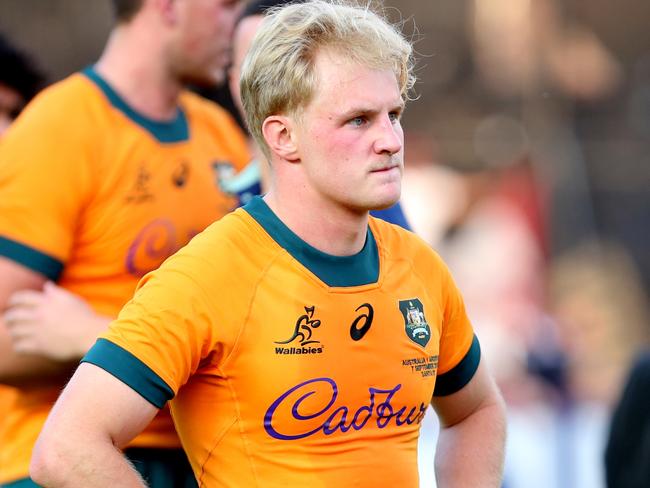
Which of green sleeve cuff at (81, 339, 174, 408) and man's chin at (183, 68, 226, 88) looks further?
man's chin at (183, 68, 226, 88)

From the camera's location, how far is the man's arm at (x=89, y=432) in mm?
2375

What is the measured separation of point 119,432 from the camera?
95.3 inches

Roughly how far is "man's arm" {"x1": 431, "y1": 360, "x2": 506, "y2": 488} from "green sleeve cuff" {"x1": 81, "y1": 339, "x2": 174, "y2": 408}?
861mm

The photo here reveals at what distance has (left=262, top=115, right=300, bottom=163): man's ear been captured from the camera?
268cm

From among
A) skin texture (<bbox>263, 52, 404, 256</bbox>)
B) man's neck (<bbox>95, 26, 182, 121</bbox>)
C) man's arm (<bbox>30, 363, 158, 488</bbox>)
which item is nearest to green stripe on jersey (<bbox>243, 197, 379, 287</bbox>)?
skin texture (<bbox>263, 52, 404, 256</bbox>)

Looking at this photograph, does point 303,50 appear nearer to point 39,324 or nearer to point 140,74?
point 39,324

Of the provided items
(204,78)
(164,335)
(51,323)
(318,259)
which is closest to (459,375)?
Result: (318,259)

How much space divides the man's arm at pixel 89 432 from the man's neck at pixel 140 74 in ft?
5.11

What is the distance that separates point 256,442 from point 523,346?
6307 mm

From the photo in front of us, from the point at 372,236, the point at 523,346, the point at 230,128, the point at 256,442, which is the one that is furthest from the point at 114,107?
the point at 523,346

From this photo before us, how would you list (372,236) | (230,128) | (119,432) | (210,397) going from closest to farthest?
(119,432), (210,397), (372,236), (230,128)

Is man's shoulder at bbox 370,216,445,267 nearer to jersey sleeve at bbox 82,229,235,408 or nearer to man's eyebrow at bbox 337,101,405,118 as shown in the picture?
man's eyebrow at bbox 337,101,405,118

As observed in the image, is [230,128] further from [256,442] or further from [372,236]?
[256,442]

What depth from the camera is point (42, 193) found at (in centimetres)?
342
